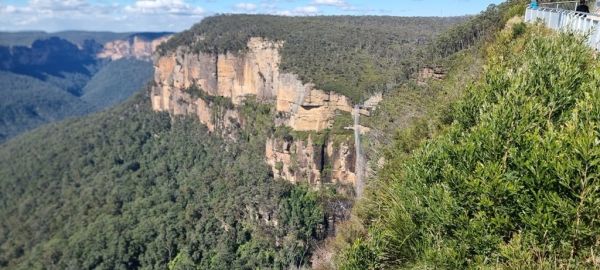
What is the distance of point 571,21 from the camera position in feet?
56.7

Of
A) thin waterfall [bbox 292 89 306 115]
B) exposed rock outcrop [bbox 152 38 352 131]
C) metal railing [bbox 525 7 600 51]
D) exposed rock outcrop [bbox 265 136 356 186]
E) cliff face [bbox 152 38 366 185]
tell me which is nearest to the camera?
metal railing [bbox 525 7 600 51]

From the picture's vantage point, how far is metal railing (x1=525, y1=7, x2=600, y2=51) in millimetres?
14898

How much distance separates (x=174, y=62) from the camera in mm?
97875

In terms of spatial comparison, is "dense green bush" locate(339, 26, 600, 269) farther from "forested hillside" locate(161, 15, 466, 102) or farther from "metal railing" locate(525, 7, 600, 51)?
"forested hillside" locate(161, 15, 466, 102)

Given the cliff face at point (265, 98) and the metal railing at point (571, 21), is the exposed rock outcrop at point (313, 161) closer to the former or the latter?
the cliff face at point (265, 98)

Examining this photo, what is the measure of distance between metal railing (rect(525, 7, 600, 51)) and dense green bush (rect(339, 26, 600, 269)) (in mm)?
1557

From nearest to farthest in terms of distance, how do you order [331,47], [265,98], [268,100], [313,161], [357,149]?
[357,149], [313,161], [268,100], [265,98], [331,47]

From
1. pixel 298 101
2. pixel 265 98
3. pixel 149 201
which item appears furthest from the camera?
pixel 265 98

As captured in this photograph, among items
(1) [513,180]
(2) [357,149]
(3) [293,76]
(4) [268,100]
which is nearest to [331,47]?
(4) [268,100]

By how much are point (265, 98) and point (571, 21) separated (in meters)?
60.9

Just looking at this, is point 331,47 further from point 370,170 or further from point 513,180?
point 513,180

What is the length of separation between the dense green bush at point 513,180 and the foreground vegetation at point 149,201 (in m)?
37.2

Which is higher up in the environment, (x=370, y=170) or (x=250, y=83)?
(x=370, y=170)

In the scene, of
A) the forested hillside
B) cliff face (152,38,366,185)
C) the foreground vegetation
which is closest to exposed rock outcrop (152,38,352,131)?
cliff face (152,38,366,185)
